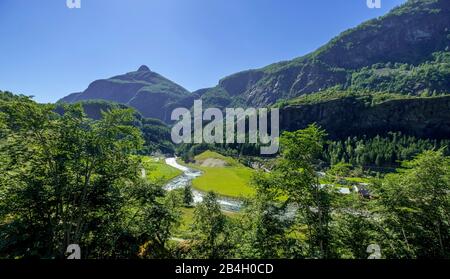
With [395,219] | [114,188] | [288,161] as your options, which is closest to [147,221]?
[114,188]

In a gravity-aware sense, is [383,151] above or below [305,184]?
below

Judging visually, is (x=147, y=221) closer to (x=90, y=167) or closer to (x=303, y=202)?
(x=90, y=167)

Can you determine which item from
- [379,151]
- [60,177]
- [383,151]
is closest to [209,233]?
[60,177]

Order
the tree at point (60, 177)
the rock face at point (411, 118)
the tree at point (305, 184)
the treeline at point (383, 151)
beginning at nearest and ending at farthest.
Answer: the tree at point (60, 177)
the tree at point (305, 184)
the treeline at point (383, 151)
the rock face at point (411, 118)

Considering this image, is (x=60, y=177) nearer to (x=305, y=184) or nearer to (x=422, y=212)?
(x=305, y=184)

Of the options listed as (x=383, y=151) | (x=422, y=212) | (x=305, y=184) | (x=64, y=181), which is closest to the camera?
(x=64, y=181)

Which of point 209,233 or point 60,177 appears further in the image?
point 209,233

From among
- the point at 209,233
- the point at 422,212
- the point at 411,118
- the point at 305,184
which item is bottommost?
the point at 209,233

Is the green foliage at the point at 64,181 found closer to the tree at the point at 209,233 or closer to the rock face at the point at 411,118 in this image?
the tree at the point at 209,233

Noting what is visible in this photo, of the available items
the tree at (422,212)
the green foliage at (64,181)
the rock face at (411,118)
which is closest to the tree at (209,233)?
the green foliage at (64,181)

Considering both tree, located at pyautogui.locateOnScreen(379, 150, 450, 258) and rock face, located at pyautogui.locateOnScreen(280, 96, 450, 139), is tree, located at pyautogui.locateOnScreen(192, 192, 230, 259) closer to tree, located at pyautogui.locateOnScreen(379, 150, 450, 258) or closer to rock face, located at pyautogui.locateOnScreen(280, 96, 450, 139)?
tree, located at pyautogui.locateOnScreen(379, 150, 450, 258)

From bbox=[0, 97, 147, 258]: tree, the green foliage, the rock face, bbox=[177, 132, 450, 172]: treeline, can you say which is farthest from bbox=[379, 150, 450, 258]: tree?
the rock face

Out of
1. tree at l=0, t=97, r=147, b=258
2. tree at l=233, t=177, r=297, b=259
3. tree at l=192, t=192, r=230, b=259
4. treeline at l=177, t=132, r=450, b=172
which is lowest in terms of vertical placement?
treeline at l=177, t=132, r=450, b=172

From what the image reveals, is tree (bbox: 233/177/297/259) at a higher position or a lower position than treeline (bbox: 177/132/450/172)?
higher
